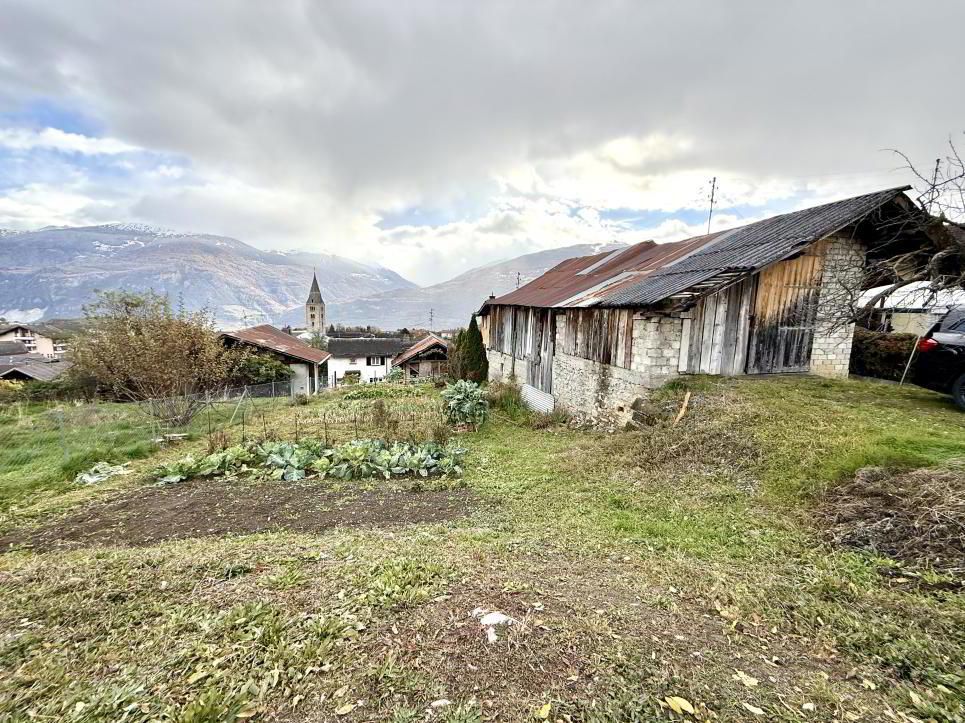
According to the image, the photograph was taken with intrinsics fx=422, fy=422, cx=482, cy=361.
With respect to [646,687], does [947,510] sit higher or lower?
higher

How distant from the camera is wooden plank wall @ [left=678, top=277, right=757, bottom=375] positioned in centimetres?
915

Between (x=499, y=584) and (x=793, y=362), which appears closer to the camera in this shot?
(x=499, y=584)

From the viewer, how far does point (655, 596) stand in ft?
11.6

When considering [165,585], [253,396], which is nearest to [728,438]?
[165,585]

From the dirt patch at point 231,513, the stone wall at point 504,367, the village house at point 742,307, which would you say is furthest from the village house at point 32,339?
the village house at point 742,307

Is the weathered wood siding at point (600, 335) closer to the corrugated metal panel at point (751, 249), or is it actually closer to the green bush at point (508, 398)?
the corrugated metal panel at point (751, 249)

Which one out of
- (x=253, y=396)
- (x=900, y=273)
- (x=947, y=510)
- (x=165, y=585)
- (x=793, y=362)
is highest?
(x=900, y=273)

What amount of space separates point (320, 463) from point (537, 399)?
8.43m

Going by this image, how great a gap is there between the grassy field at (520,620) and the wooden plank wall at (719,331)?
11.6ft

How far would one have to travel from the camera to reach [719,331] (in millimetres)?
9266

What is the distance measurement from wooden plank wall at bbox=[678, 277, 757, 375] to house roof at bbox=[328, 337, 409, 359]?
4153 centimetres

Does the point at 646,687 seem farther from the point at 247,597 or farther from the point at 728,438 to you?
the point at 728,438

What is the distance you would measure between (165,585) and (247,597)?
0.93m

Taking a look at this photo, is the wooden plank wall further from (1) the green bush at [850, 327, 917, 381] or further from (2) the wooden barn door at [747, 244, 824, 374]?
(1) the green bush at [850, 327, 917, 381]
